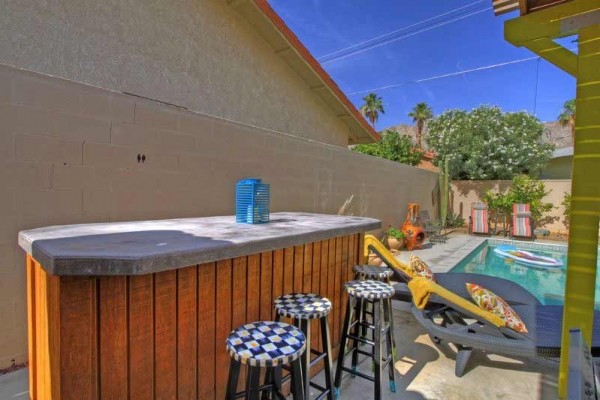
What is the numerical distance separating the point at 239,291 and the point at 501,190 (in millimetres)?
13519

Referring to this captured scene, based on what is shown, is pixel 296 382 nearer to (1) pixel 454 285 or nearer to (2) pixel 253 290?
(2) pixel 253 290

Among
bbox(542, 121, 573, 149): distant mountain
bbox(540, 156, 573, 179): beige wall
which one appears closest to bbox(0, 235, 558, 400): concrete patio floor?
bbox(540, 156, 573, 179): beige wall

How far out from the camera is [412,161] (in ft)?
47.8

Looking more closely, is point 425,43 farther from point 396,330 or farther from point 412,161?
point 396,330

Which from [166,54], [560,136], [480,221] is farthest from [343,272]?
[560,136]

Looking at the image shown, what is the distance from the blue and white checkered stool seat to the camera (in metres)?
1.45

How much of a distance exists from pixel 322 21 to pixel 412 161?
8.26m

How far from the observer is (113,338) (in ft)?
4.75

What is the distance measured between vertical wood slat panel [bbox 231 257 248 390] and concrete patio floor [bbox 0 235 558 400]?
1.10 metres

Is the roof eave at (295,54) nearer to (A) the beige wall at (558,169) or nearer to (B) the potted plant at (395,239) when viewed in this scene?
(B) the potted plant at (395,239)

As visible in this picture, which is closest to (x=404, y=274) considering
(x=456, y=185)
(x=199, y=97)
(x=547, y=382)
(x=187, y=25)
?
(x=547, y=382)

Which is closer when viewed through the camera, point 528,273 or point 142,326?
point 142,326

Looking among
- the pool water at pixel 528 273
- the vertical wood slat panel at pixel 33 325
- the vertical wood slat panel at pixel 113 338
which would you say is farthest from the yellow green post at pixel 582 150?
the pool water at pixel 528 273

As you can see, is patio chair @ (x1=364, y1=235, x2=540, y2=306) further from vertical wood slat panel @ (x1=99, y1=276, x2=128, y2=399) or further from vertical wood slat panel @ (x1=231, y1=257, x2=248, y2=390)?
vertical wood slat panel @ (x1=99, y1=276, x2=128, y2=399)
